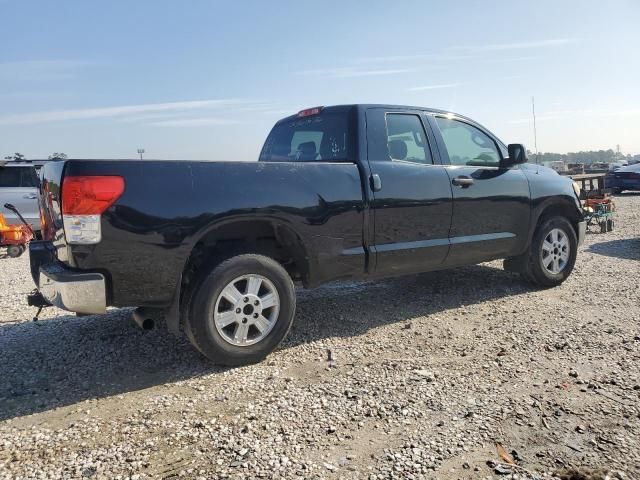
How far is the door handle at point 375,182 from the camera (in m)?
4.23

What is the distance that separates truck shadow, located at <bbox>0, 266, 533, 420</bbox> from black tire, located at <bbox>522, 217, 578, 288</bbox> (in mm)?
→ 216

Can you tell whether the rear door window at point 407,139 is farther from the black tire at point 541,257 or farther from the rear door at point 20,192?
the rear door at point 20,192

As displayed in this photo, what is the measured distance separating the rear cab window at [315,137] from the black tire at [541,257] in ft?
8.42

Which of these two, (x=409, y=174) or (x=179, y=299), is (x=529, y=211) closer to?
(x=409, y=174)

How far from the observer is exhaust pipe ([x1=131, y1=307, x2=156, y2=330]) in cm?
354

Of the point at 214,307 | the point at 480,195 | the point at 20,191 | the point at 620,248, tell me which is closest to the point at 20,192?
the point at 20,191

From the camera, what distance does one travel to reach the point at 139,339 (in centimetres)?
435

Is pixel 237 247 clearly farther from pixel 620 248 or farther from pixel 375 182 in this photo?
pixel 620 248

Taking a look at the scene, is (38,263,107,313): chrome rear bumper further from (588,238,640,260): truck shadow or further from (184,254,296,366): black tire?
(588,238,640,260): truck shadow

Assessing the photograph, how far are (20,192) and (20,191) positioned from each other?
0.02 m

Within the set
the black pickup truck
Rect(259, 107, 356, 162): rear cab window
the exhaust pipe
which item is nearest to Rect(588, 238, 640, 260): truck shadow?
the black pickup truck

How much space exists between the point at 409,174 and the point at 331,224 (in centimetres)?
96

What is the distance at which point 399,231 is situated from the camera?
441 cm

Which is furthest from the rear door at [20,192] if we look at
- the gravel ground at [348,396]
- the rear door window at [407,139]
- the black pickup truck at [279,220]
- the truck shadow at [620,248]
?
the truck shadow at [620,248]
